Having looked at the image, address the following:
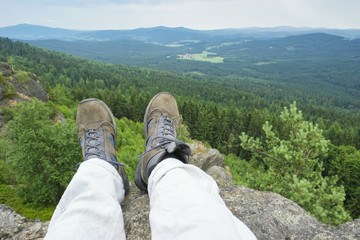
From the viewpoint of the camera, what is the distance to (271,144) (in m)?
6.70

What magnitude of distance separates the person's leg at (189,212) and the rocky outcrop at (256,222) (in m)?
0.79

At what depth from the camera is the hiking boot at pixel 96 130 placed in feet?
11.4

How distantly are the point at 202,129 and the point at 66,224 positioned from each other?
113 ft

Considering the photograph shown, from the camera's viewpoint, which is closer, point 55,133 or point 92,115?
point 92,115

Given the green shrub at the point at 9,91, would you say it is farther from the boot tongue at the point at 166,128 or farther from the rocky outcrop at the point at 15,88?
the boot tongue at the point at 166,128

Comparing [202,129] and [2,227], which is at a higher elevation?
[2,227]

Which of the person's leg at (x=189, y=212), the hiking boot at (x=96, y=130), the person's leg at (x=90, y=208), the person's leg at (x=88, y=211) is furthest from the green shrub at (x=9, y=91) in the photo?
the person's leg at (x=189, y=212)

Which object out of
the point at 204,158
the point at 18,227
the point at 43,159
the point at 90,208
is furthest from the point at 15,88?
the point at 90,208

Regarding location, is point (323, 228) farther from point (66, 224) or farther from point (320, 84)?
point (320, 84)

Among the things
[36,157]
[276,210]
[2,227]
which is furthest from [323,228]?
[36,157]

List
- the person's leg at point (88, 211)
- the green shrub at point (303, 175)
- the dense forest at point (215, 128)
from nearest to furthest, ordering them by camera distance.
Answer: the person's leg at point (88, 211)
the green shrub at point (303, 175)
the dense forest at point (215, 128)

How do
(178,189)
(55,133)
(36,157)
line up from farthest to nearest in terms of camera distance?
(55,133), (36,157), (178,189)

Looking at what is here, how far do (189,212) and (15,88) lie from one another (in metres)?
26.1

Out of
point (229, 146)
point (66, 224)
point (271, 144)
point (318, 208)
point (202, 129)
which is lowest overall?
point (229, 146)
